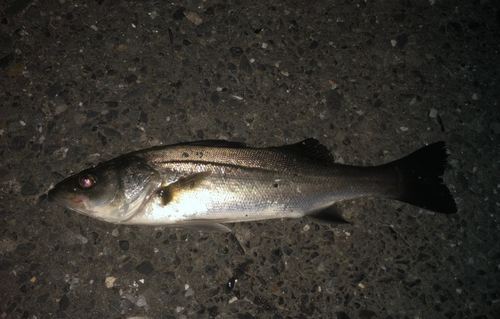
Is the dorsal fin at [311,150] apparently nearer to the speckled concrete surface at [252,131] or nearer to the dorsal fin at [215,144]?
the speckled concrete surface at [252,131]

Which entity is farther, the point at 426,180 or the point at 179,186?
the point at 426,180

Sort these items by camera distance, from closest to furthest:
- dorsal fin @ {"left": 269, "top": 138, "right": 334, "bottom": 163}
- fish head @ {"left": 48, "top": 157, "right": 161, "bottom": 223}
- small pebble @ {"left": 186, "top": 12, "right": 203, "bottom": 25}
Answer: fish head @ {"left": 48, "top": 157, "right": 161, "bottom": 223} → dorsal fin @ {"left": 269, "top": 138, "right": 334, "bottom": 163} → small pebble @ {"left": 186, "top": 12, "right": 203, "bottom": 25}

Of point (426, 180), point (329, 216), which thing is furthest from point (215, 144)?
point (426, 180)

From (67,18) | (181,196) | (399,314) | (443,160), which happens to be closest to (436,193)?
(443,160)

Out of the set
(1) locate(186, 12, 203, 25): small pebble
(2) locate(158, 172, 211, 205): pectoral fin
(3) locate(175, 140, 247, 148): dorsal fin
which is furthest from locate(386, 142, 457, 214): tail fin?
(1) locate(186, 12, 203, 25): small pebble

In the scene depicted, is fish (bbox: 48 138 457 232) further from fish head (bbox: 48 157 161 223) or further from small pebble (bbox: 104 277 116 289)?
small pebble (bbox: 104 277 116 289)

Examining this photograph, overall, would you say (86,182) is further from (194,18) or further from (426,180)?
(426,180)

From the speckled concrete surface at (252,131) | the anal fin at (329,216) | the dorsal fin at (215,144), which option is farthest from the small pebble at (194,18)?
the anal fin at (329,216)
